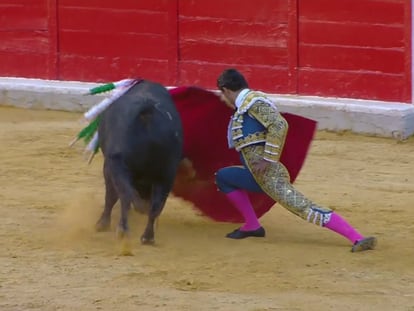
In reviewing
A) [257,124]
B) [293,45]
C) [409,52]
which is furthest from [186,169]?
[293,45]

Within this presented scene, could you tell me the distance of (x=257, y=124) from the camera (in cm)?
635

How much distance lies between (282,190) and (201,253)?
51cm

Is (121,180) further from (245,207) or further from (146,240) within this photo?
(245,207)

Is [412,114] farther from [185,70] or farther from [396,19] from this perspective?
[185,70]

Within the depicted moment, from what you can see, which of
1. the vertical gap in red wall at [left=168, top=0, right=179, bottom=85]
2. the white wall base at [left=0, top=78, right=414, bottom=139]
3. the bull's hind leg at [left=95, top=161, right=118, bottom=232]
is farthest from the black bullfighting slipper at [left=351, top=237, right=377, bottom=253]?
the vertical gap in red wall at [left=168, top=0, right=179, bottom=85]

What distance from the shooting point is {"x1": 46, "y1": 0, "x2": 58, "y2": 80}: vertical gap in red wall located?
11969 mm

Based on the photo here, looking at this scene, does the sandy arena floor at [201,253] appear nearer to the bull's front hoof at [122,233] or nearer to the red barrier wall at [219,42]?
the bull's front hoof at [122,233]

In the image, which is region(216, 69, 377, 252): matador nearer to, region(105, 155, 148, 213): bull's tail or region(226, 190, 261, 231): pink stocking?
region(226, 190, 261, 231): pink stocking

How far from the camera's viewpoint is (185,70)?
443 inches

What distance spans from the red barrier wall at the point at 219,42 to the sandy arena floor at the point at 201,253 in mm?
1426

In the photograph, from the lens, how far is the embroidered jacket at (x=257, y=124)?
20.5ft

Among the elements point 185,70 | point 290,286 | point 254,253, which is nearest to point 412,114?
point 185,70

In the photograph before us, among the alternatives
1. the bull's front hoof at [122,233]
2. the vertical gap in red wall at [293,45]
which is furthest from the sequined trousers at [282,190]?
the vertical gap in red wall at [293,45]

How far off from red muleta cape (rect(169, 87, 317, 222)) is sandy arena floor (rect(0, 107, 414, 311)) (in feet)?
0.35
